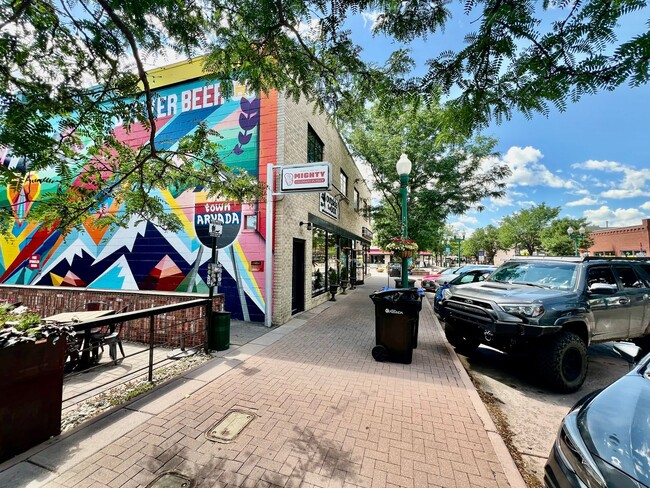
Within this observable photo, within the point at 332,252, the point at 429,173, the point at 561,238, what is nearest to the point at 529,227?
the point at 561,238

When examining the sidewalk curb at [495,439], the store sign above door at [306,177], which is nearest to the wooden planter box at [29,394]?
the sidewalk curb at [495,439]

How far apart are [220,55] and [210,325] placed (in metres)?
4.63

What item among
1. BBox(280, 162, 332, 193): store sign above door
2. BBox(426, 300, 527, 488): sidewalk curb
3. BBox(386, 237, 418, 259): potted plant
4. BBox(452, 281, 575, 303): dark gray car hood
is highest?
BBox(280, 162, 332, 193): store sign above door

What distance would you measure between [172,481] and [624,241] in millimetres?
53337

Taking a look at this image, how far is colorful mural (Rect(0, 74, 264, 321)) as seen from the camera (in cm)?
816

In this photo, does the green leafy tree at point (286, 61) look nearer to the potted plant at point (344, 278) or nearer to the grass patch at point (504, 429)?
the grass patch at point (504, 429)

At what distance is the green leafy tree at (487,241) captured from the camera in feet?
161

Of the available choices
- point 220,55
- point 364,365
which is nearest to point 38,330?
point 220,55

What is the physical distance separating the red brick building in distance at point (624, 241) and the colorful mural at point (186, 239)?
39976 mm

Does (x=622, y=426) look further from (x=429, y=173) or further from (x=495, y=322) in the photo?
(x=429, y=173)

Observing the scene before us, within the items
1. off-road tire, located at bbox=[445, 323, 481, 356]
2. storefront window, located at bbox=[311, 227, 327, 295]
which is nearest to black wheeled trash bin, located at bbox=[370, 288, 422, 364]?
off-road tire, located at bbox=[445, 323, 481, 356]

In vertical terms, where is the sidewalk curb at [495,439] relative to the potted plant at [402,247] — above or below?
below

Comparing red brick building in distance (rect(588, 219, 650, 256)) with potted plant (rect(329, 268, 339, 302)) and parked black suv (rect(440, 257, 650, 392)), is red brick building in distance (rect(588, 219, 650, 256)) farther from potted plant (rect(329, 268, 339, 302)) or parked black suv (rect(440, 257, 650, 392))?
parked black suv (rect(440, 257, 650, 392))

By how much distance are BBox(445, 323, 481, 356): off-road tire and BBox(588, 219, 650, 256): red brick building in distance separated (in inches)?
1472
